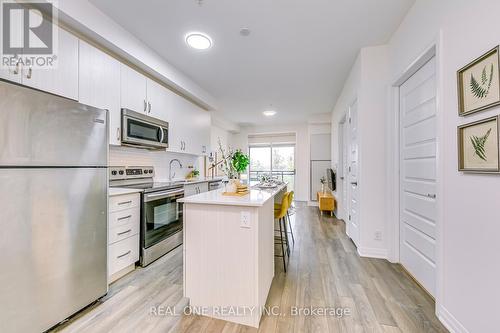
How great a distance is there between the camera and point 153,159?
11.6ft

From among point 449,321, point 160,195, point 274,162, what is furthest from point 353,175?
point 274,162

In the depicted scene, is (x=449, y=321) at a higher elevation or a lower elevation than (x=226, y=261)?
lower

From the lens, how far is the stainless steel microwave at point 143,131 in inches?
102

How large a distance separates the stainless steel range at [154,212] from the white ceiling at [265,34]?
1774 mm

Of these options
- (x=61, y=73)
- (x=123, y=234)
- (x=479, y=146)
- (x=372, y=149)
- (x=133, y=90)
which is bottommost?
(x=123, y=234)

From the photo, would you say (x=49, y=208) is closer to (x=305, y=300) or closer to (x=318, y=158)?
(x=305, y=300)

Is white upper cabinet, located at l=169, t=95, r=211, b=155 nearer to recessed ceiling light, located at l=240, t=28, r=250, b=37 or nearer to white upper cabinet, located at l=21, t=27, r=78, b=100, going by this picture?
white upper cabinet, located at l=21, t=27, r=78, b=100

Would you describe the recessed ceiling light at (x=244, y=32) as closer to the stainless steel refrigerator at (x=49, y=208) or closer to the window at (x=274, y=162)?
the stainless steel refrigerator at (x=49, y=208)

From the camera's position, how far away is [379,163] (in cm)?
273

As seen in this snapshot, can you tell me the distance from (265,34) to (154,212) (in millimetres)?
2533

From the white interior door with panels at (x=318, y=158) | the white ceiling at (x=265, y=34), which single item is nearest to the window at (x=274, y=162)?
the white interior door with panels at (x=318, y=158)

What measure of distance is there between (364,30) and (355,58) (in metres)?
0.65

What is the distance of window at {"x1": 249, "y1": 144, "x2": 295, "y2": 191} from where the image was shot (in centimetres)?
750

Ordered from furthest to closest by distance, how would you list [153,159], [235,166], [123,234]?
1. [153,159]
2. [123,234]
3. [235,166]
